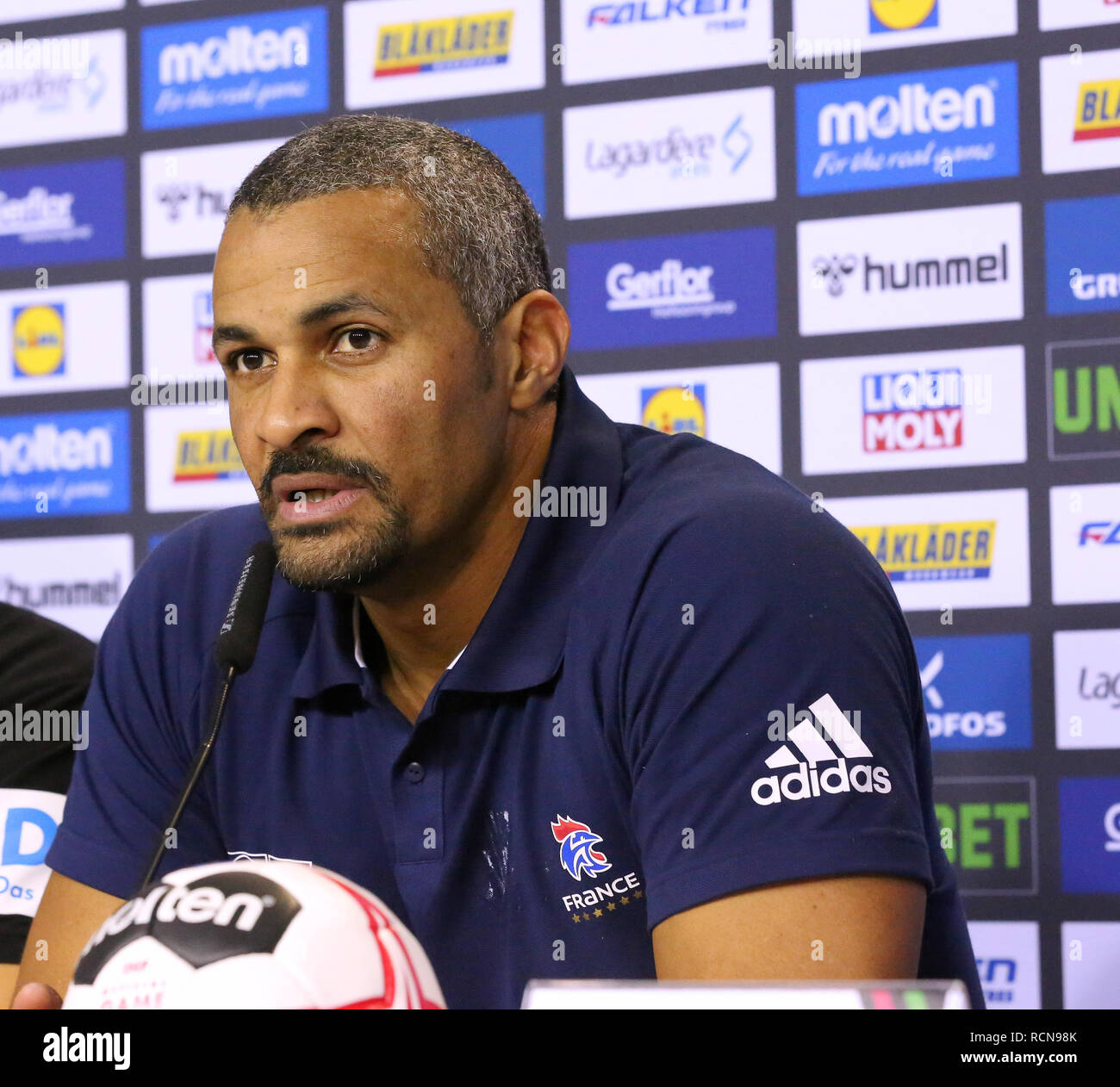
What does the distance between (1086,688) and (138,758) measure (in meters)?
1.46

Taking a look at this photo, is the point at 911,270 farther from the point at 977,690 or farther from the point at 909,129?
the point at 977,690

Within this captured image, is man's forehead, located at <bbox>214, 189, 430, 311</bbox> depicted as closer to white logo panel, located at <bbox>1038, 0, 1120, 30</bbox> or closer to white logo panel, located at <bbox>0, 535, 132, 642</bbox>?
white logo panel, located at <bbox>1038, 0, 1120, 30</bbox>

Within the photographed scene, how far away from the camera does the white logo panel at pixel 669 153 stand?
2172 mm

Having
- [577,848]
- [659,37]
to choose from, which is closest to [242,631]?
[577,848]

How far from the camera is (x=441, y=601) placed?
102cm

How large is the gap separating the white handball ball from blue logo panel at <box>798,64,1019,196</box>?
1.87 metres

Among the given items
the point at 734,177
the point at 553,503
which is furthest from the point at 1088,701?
the point at 553,503

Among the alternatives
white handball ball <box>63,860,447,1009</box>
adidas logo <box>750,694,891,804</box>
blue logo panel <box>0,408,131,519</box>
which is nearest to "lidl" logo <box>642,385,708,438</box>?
blue logo panel <box>0,408,131,519</box>

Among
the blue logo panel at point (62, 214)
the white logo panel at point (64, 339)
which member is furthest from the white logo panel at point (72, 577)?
the blue logo panel at point (62, 214)

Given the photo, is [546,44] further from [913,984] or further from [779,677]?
[913,984]

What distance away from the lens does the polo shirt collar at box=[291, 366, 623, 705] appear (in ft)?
2.99

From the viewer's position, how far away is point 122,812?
1.00 metres

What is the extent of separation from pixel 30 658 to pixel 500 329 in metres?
0.64

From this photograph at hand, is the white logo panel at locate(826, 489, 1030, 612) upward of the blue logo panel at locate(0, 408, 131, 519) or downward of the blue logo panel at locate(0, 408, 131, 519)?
downward
